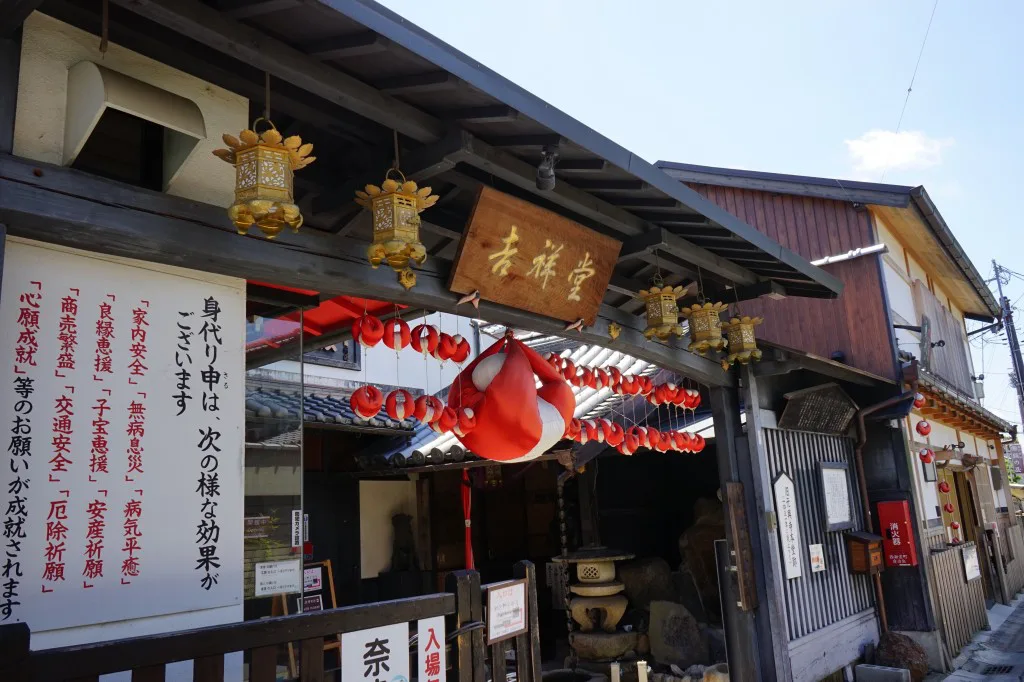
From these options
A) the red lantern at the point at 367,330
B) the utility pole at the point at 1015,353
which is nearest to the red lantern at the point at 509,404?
the red lantern at the point at 367,330

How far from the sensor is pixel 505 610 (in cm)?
455

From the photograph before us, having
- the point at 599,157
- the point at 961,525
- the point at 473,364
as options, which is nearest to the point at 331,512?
the point at 473,364

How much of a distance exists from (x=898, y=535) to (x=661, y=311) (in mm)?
6376

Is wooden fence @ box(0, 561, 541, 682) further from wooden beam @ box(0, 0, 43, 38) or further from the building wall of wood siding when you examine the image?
the building wall of wood siding

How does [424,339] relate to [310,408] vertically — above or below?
below

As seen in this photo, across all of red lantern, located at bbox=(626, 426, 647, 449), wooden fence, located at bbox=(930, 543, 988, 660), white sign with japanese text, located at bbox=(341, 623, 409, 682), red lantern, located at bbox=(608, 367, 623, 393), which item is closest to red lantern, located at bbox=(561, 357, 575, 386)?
red lantern, located at bbox=(608, 367, 623, 393)

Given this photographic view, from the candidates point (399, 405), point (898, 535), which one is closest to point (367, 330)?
point (399, 405)

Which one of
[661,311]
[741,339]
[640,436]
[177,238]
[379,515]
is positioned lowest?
[379,515]

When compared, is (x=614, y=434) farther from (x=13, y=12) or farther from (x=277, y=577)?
(x=13, y=12)

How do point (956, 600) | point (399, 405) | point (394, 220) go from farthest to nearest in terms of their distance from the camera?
point (956, 600) → point (399, 405) → point (394, 220)

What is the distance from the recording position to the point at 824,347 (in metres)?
12.1

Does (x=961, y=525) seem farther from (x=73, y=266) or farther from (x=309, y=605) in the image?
(x=73, y=266)

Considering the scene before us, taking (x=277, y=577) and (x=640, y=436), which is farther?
(x=640, y=436)

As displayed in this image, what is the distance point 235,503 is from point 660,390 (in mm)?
5824
